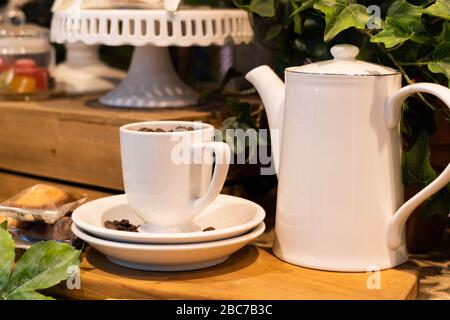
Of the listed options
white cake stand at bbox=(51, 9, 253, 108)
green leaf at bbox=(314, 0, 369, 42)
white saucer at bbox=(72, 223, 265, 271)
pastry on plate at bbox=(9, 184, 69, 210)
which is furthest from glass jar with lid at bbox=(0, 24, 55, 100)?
green leaf at bbox=(314, 0, 369, 42)

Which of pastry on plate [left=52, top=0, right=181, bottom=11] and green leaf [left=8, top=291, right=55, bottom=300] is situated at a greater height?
pastry on plate [left=52, top=0, right=181, bottom=11]

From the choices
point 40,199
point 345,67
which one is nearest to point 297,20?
point 345,67

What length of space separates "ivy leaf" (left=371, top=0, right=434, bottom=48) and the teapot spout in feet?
0.42

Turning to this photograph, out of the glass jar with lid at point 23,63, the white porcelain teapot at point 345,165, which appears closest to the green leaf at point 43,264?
the white porcelain teapot at point 345,165

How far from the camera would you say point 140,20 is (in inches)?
38.4

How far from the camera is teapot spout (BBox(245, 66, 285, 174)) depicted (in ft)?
2.61

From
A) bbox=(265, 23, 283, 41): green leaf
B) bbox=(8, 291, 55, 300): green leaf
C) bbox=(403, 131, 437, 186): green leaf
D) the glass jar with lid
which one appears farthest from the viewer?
the glass jar with lid

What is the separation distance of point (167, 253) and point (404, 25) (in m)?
0.35

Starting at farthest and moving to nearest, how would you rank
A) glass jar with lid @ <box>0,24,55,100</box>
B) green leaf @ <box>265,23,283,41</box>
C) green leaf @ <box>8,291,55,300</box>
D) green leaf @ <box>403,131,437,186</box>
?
glass jar with lid @ <box>0,24,55,100</box>, green leaf @ <box>265,23,283,41</box>, green leaf @ <box>403,131,437,186</box>, green leaf @ <box>8,291,55,300</box>

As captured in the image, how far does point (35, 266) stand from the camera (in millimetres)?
671

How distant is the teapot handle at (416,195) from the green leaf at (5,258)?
391 mm

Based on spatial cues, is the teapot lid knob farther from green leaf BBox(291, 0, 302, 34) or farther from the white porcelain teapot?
green leaf BBox(291, 0, 302, 34)
